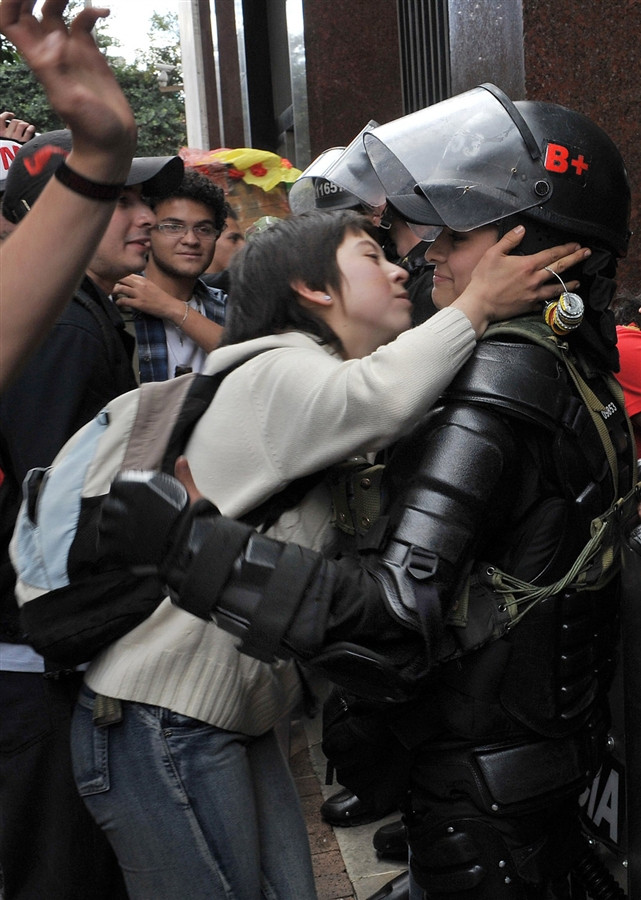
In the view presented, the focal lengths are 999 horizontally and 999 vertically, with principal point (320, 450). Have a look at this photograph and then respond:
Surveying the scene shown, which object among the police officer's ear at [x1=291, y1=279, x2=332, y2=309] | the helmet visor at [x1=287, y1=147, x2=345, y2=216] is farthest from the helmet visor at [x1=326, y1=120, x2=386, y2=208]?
the police officer's ear at [x1=291, y1=279, x2=332, y2=309]

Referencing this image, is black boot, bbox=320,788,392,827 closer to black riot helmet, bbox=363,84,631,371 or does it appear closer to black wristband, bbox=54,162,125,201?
black riot helmet, bbox=363,84,631,371

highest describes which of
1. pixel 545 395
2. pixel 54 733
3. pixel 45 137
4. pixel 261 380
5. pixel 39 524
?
pixel 45 137

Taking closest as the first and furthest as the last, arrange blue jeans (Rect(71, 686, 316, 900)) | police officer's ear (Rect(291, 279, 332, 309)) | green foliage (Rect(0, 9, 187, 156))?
blue jeans (Rect(71, 686, 316, 900)), police officer's ear (Rect(291, 279, 332, 309)), green foliage (Rect(0, 9, 187, 156))

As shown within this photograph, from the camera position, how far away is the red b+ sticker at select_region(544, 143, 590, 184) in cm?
206

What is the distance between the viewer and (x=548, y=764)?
203cm

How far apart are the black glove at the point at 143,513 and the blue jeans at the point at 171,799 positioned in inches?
16.2

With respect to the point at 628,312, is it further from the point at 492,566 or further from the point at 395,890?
the point at 395,890

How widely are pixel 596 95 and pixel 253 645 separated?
2796 mm

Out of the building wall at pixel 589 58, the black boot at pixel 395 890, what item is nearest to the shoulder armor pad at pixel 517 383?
the black boot at pixel 395 890

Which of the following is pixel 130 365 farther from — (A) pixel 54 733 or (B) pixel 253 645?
(B) pixel 253 645

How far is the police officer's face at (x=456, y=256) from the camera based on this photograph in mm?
2129

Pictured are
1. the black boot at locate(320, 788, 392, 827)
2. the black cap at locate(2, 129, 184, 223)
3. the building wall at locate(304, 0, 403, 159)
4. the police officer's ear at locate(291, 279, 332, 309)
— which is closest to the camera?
the police officer's ear at locate(291, 279, 332, 309)

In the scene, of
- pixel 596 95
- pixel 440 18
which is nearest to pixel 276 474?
pixel 596 95

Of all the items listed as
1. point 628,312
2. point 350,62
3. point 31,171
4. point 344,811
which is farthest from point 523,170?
point 350,62
